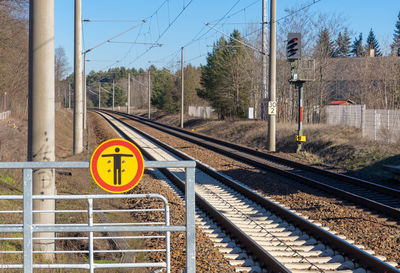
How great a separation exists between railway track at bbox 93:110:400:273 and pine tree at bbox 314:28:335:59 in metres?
29.4

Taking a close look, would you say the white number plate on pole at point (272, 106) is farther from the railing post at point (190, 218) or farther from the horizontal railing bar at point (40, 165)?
the horizontal railing bar at point (40, 165)

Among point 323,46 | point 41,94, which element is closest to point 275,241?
point 41,94

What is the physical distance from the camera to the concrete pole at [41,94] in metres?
6.71

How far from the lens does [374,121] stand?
25.5 m

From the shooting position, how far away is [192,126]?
53.3 m

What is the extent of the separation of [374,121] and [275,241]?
61.3 ft

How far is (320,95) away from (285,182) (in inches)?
970

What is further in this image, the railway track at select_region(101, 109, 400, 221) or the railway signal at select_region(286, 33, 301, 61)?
the railway signal at select_region(286, 33, 301, 61)

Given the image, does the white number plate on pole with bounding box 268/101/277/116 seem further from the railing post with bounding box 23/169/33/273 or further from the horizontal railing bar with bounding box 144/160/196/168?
the railing post with bounding box 23/169/33/273

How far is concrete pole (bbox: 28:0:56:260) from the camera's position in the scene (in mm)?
6715

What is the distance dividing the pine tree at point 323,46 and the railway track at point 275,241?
29414mm

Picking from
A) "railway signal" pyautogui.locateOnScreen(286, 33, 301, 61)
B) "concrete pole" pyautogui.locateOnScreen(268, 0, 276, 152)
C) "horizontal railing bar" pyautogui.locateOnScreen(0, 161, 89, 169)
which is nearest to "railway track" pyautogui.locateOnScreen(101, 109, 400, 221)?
"concrete pole" pyautogui.locateOnScreen(268, 0, 276, 152)

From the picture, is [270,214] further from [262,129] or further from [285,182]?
[262,129]

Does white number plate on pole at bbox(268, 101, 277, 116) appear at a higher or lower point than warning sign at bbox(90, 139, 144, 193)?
higher
